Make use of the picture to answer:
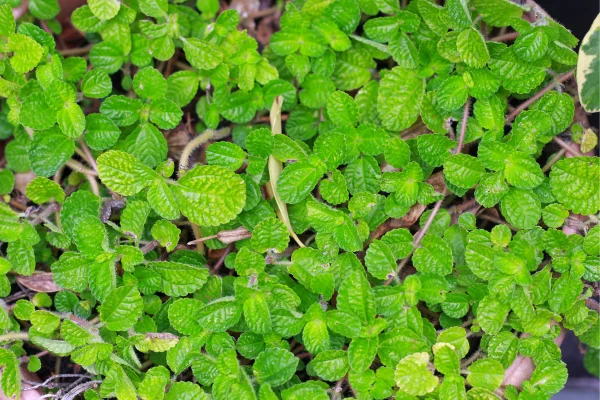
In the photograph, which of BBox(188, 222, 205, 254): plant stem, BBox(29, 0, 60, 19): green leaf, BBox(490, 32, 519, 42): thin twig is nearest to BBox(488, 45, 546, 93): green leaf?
BBox(490, 32, 519, 42): thin twig

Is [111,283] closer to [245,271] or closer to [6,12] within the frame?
[245,271]

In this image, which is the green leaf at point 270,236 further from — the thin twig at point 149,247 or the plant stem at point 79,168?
the plant stem at point 79,168

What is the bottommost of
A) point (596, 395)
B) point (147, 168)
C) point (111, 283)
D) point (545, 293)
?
point (596, 395)

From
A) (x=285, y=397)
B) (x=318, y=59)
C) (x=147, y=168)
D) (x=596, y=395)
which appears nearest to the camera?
(x=285, y=397)

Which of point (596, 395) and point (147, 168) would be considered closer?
point (147, 168)

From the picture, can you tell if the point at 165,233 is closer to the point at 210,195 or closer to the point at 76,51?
the point at 210,195

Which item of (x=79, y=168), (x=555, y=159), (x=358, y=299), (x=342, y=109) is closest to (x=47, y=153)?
(x=79, y=168)

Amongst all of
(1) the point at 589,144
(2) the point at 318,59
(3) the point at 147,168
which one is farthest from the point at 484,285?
(3) the point at 147,168
